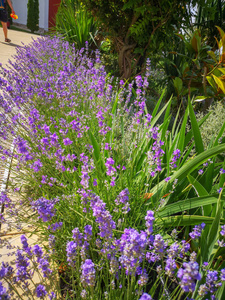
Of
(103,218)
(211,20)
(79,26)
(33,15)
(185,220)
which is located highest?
(33,15)

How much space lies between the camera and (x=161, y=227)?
64.1 inches

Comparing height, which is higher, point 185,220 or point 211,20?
point 211,20

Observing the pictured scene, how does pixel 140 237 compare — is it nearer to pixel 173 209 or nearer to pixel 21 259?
pixel 21 259

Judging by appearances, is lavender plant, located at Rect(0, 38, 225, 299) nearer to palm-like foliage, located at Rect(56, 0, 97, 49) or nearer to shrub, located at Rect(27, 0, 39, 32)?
palm-like foliage, located at Rect(56, 0, 97, 49)

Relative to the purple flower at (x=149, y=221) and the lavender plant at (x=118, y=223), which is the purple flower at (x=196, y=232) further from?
the purple flower at (x=149, y=221)

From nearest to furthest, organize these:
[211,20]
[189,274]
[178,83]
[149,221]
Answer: [189,274] < [149,221] < [178,83] < [211,20]

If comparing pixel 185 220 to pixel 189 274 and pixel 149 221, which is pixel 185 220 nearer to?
pixel 149 221

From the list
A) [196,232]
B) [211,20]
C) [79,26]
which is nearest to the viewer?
[196,232]

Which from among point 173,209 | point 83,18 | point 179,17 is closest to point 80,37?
point 83,18

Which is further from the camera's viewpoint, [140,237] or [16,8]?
[16,8]

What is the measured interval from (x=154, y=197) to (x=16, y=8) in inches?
981

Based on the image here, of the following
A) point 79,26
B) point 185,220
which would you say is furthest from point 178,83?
point 79,26

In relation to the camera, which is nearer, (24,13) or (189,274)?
(189,274)

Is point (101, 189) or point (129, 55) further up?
point (129, 55)
